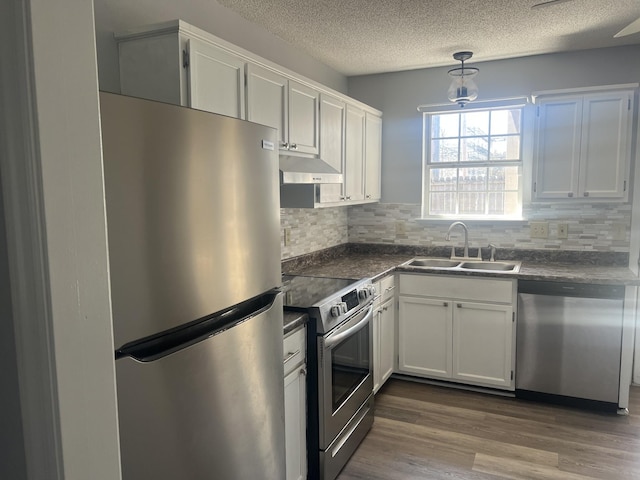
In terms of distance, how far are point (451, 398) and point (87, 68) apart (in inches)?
126

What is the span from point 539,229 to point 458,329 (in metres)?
1.06

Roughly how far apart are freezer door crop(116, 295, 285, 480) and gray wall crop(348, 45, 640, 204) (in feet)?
9.06

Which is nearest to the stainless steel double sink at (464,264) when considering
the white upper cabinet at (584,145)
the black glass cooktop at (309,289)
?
the white upper cabinet at (584,145)

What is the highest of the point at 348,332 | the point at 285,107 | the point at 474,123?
the point at 474,123

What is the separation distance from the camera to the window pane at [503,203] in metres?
3.93

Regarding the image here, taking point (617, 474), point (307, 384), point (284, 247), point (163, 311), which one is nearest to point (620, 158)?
point (617, 474)

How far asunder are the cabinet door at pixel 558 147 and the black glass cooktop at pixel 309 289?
172 centimetres

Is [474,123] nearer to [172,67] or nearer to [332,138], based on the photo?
[332,138]

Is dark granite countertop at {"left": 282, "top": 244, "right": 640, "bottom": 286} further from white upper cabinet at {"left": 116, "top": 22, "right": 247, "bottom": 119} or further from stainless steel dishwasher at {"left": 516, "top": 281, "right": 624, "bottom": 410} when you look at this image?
white upper cabinet at {"left": 116, "top": 22, "right": 247, "bottom": 119}

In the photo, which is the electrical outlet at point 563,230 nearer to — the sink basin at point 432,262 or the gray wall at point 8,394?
the sink basin at point 432,262

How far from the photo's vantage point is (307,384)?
224 cm

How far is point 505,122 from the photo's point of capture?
391 centimetres

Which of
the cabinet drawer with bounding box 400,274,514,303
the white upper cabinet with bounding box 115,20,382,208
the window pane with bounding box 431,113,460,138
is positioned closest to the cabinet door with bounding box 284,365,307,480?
the white upper cabinet with bounding box 115,20,382,208

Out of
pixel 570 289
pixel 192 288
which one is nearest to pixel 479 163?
pixel 570 289
